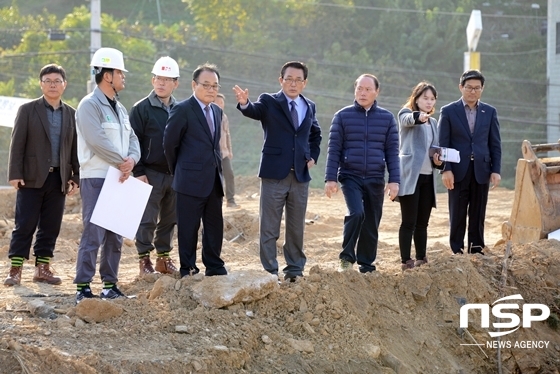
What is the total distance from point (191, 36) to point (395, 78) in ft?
26.8

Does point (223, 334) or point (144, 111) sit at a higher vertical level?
point (144, 111)

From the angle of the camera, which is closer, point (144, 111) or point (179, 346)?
point (179, 346)

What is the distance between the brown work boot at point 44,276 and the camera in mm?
8383

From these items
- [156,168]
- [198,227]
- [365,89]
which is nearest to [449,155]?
[365,89]

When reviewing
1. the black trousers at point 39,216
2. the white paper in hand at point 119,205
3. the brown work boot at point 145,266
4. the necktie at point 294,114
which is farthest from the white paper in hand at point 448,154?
the black trousers at point 39,216

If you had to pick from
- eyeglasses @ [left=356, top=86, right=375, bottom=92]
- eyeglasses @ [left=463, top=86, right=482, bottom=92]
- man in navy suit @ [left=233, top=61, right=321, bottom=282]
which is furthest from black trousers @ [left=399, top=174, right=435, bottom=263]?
man in navy suit @ [left=233, top=61, right=321, bottom=282]

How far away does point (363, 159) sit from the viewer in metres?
8.23

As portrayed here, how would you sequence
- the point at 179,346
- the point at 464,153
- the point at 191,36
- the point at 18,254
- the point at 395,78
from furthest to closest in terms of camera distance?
the point at 191,36
the point at 395,78
the point at 464,153
the point at 18,254
the point at 179,346

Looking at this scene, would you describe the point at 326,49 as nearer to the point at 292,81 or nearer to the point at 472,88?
the point at 472,88

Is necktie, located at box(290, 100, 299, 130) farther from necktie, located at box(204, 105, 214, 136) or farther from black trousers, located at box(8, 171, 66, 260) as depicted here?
black trousers, located at box(8, 171, 66, 260)

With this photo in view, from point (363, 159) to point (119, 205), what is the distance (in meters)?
2.24

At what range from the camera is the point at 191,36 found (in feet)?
119

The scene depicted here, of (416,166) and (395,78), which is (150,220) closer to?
(416,166)

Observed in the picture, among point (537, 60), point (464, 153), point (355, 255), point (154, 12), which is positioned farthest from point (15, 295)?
point (154, 12)
